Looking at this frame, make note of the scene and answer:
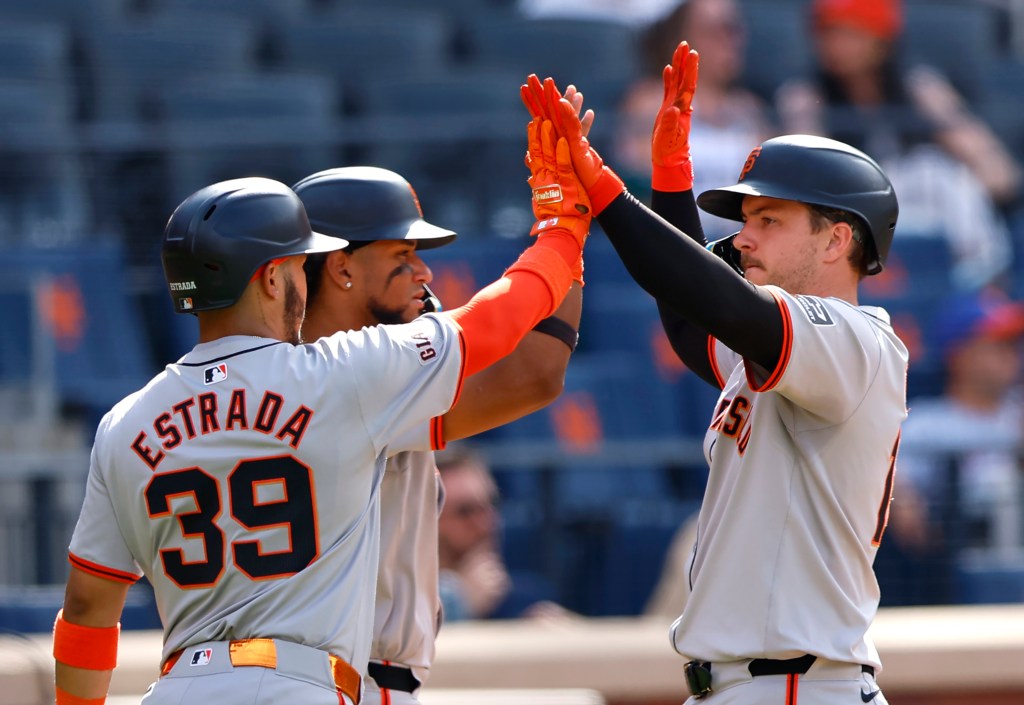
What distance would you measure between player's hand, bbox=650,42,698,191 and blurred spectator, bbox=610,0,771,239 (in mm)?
3443

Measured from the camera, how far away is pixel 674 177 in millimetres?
3162

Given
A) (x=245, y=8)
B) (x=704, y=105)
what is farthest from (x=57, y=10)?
(x=704, y=105)

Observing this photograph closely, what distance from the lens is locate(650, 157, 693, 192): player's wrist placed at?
3.16 m

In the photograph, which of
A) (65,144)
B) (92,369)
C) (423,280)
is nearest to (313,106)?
(65,144)

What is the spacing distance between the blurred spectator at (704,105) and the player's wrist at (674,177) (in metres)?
3.43

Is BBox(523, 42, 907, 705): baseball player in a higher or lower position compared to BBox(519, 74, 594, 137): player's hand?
lower

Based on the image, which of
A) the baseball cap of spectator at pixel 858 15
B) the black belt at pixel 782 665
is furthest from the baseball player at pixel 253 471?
the baseball cap of spectator at pixel 858 15

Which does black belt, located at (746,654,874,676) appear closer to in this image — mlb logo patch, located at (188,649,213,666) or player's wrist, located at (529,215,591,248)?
player's wrist, located at (529,215,591,248)

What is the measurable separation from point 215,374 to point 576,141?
0.82 meters

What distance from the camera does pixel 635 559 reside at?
5633mm

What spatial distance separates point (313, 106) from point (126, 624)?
296 centimetres

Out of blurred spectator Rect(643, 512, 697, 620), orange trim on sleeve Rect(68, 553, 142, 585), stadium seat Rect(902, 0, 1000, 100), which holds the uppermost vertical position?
stadium seat Rect(902, 0, 1000, 100)

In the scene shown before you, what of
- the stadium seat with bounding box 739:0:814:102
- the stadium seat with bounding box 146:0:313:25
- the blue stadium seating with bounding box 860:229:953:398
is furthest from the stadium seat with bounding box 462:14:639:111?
the blue stadium seating with bounding box 860:229:953:398

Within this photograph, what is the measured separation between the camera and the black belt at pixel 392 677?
298 centimetres
